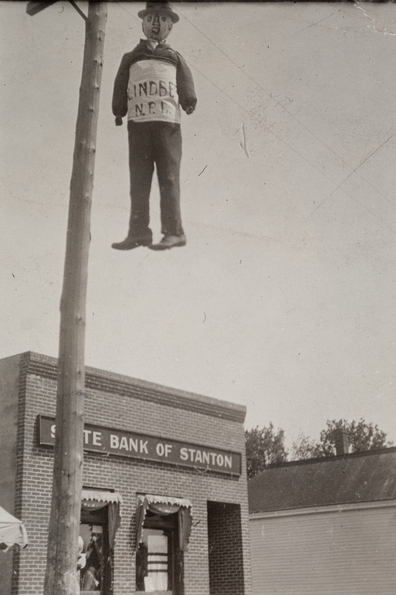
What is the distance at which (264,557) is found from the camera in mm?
28578

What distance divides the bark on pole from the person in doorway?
0.77 metres

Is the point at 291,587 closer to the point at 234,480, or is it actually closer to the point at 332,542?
the point at 332,542

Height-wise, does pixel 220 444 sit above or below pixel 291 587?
above

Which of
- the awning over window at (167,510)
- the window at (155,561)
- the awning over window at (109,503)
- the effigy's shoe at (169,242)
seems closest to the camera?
the effigy's shoe at (169,242)

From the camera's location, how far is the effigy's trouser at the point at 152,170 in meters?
7.71

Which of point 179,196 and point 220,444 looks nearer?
point 179,196

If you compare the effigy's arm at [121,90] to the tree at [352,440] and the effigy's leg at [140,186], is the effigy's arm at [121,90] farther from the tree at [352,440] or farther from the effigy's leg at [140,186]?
the tree at [352,440]

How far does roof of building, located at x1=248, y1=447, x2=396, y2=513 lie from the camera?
2762cm

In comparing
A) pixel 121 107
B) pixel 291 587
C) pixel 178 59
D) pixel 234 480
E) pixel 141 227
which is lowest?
pixel 291 587

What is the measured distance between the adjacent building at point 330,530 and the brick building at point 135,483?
9.49m

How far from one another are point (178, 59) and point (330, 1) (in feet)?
5.71

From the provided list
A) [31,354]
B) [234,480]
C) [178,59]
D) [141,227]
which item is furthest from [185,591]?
[178,59]

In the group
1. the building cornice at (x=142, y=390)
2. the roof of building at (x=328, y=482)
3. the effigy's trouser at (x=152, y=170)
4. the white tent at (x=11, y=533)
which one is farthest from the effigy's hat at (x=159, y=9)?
the roof of building at (x=328, y=482)

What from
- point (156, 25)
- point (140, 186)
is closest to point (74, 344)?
point (140, 186)
